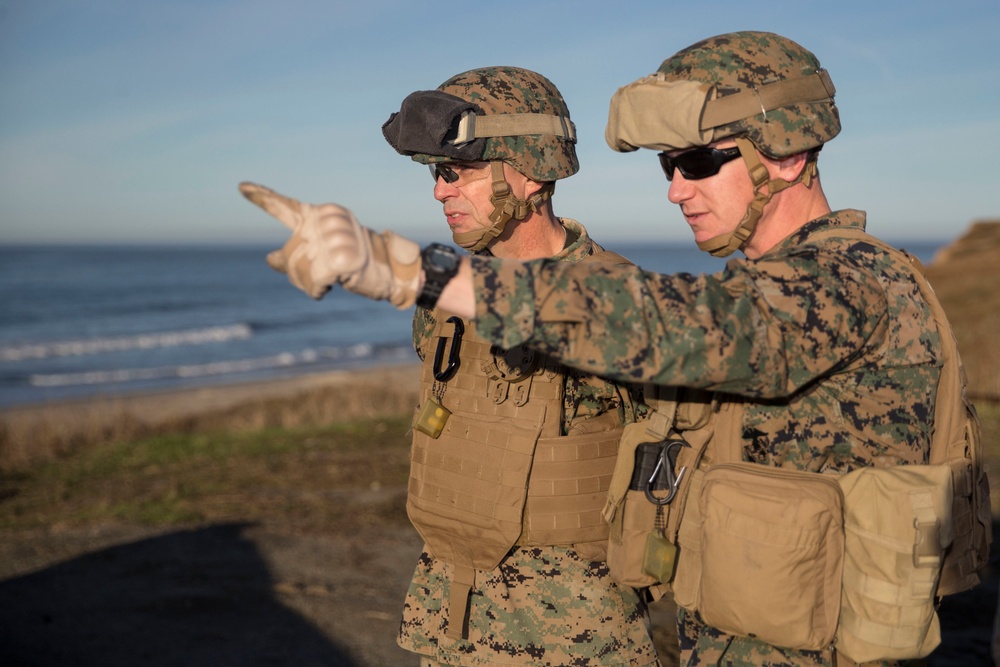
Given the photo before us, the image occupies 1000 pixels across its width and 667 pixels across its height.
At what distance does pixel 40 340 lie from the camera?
37812mm

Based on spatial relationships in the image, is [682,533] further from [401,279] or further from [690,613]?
[401,279]

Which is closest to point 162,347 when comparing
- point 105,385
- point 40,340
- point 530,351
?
point 40,340

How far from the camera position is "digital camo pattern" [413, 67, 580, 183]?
331 centimetres

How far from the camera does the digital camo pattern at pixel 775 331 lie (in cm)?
171

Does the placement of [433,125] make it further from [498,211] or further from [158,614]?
[158,614]

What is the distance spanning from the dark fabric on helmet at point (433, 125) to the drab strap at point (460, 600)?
4.57ft

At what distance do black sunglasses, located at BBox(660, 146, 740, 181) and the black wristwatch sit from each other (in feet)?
2.74

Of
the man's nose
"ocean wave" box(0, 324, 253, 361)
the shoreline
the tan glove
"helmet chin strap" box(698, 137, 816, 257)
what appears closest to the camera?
the tan glove

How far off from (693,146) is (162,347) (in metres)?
35.9

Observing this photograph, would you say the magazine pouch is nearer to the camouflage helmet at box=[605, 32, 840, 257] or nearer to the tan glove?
the camouflage helmet at box=[605, 32, 840, 257]

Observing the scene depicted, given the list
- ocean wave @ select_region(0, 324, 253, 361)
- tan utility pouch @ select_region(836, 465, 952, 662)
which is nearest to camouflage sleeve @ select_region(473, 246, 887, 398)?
tan utility pouch @ select_region(836, 465, 952, 662)

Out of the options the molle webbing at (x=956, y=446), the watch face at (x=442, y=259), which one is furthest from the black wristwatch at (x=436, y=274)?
the molle webbing at (x=956, y=446)

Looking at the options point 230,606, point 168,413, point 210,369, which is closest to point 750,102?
point 230,606

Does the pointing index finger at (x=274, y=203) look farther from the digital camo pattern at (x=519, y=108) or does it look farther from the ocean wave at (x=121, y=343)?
the ocean wave at (x=121, y=343)
